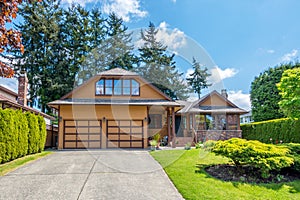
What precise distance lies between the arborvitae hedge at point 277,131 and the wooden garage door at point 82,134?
987cm

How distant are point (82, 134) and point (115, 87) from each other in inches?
142

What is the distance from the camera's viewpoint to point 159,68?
30.2m

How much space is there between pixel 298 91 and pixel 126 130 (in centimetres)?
959

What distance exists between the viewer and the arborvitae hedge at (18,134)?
8.85 metres

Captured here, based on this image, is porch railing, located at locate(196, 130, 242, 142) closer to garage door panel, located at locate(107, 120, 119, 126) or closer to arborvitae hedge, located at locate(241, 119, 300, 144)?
arborvitae hedge, located at locate(241, 119, 300, 144)

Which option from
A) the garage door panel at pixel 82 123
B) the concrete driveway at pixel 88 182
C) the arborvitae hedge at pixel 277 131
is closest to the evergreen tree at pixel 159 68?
the arborvitae hedge at pixel 277 131

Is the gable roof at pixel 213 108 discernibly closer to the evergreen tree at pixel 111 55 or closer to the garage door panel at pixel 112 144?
the garage door panel at pixel 112 144

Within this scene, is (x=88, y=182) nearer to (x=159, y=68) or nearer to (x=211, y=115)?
(x=211, y=115)

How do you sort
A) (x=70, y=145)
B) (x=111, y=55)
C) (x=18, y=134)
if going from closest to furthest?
(x=18, y=134)
(x=70, y=145)
(x=111, y=55)

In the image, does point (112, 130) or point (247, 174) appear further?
point (112, 130)

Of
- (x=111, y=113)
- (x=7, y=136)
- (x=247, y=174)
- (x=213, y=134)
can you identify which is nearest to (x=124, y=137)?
(x=111, y=113)

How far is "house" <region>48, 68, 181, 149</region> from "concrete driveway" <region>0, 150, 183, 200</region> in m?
6.63

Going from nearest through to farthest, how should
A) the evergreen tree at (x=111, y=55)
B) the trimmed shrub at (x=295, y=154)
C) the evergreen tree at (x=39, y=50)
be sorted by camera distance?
1. the trimmed shrub at (x=295, y=154)
2. the evergreen tree at (x=39, y=50)
3. the evergreen tree at (x=111, y=55)

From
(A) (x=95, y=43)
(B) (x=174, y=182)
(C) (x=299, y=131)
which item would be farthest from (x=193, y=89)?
(B) (x=174, y=182)
